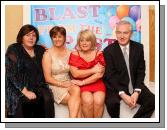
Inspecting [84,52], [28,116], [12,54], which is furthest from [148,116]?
[12,54]

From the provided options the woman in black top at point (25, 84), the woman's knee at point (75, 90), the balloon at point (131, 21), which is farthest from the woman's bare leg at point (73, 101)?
the balloon at point (131, 21)

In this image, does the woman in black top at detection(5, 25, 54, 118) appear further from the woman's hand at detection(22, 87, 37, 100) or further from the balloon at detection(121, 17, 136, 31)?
the balloon at detection(121, 17, 136, 31)

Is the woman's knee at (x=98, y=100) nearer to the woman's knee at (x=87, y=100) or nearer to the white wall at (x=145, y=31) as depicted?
the woman's knee at (x=87, y=100)

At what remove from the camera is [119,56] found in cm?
218

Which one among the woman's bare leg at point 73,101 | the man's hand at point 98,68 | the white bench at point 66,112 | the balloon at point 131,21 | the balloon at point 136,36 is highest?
the balloon at point 131,21

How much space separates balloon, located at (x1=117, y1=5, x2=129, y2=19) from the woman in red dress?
0.74 feet

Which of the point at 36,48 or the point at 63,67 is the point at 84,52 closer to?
the point at 63,67

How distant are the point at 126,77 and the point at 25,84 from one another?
0.68m

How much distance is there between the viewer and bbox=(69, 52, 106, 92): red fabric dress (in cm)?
216

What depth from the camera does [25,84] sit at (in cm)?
216

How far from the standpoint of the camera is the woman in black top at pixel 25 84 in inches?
84.9

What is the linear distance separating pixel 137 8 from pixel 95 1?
284 millimetres

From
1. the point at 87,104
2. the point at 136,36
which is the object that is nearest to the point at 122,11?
the point at 136,36

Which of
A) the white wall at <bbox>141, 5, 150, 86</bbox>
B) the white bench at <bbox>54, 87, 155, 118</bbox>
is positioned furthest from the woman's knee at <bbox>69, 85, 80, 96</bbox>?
the white wall at <bbox>141, 5, 150, 86</bbox>
